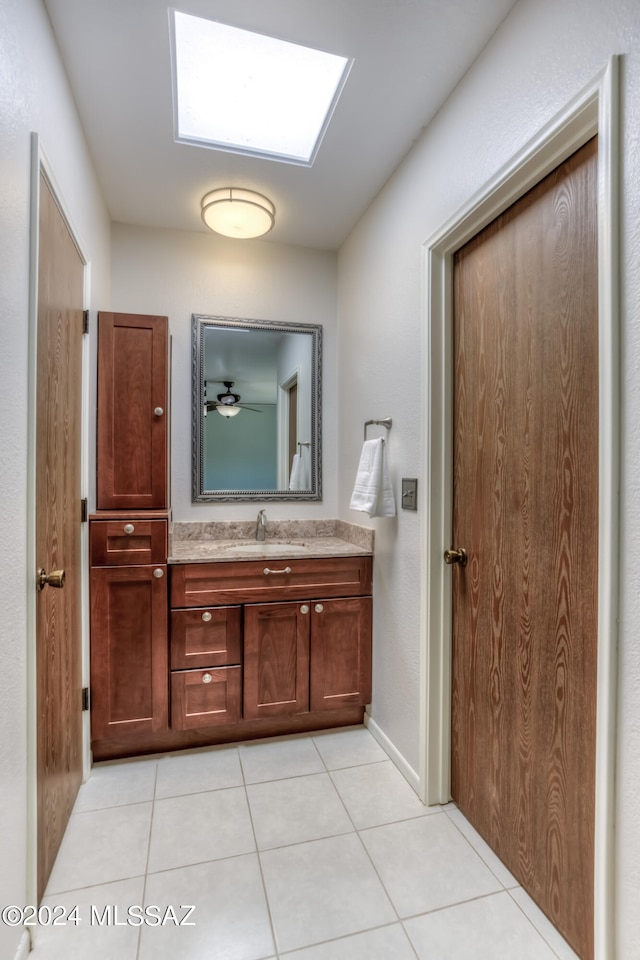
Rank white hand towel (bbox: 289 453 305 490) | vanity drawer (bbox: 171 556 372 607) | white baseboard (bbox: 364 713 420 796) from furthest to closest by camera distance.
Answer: white hand towel (bbox: 289 453 305 490) → vanity drawer (bbox: 171 556 372 607) → white baseboard (bbox: 364 713 420 796)

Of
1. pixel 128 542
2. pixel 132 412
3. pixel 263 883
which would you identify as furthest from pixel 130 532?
pixel 263 883

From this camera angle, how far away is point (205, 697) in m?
2.08

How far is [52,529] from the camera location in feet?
4.79

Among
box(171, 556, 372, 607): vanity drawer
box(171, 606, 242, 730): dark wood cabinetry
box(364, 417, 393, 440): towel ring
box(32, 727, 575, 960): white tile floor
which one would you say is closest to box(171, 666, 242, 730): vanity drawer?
A: box(171, 606, 242, 730): dark wood cabinetry

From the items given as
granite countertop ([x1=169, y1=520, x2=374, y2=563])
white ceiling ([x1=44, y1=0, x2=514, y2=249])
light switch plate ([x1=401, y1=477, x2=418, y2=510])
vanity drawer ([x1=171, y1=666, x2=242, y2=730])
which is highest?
white ceiling ([x1=44, y1=0, x2=514, y2=249])

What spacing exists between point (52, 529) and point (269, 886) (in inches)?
48.9

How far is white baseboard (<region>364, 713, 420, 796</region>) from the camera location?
182cm

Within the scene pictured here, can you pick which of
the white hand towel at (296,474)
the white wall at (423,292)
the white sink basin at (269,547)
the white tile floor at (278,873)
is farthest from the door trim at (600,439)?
the white hand towel at (296,474)

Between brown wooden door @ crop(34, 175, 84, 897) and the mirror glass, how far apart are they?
79 centimetres

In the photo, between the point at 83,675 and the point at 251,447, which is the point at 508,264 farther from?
the point at 83,675

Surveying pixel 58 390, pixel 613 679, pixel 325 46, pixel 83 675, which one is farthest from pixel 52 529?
pixel 325 46

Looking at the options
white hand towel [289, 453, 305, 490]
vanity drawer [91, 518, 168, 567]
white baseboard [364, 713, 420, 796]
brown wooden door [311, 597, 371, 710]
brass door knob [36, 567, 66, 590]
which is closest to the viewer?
brass door knob [36, 567, 66, 590]

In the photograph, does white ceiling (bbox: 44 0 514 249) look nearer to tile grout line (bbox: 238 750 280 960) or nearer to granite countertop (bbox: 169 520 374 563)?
granite countertop (bbox: 169 520 374 563)

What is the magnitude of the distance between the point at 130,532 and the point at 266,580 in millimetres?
621
